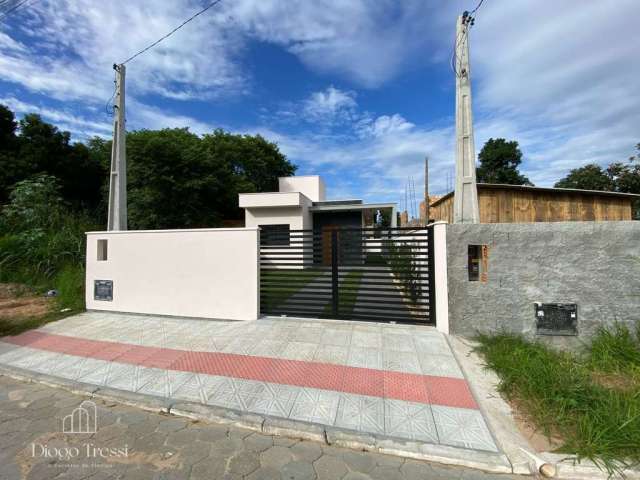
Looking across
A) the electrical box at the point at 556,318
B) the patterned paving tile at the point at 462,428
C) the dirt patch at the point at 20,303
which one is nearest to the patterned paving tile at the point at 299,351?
the patterned paving tile at the point at 462,428

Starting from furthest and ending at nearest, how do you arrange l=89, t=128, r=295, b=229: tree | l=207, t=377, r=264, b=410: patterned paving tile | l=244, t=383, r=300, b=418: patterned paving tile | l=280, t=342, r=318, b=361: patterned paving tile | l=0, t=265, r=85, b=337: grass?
l=89, t=128, r=295, b=229: tree
l=0, t=265, r=85, b=337: grass
l=280, t=342, r=318, b=361: patterned paving tile
l=207, t=377, r=264, b=410: patterned paving tile
l=244, t=383, r=300, b=418: patterned paving tile

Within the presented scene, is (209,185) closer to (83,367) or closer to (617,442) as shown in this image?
(83,367)

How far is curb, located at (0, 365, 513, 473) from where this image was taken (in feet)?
7.04

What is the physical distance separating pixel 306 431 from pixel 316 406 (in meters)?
0.32

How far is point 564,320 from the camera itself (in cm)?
395

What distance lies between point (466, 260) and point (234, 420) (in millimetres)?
3720

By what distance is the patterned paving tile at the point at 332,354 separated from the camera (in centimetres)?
367

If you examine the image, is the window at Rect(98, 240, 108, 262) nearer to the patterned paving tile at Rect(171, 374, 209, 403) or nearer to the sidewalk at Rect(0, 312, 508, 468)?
the sidewalk at Rect(0, 312, 508, 468)

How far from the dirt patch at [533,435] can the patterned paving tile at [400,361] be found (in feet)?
3.37

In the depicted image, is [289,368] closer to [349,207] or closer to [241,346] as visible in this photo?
[241,346]

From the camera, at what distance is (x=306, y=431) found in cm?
244

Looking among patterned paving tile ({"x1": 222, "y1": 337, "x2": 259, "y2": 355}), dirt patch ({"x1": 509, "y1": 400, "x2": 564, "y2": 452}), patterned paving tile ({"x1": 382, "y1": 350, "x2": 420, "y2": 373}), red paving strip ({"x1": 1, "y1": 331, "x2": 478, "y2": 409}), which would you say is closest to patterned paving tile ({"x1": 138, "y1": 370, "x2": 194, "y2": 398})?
red paving strip ({"x1": 1, "y1": 331, "x2": 478, "y2": 409})

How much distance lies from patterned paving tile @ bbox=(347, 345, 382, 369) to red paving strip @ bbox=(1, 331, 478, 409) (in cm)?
11

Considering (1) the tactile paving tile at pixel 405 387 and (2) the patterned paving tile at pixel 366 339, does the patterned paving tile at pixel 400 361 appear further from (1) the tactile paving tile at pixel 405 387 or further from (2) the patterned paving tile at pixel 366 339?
(2) the patterned paving tile at pixel 366 339
